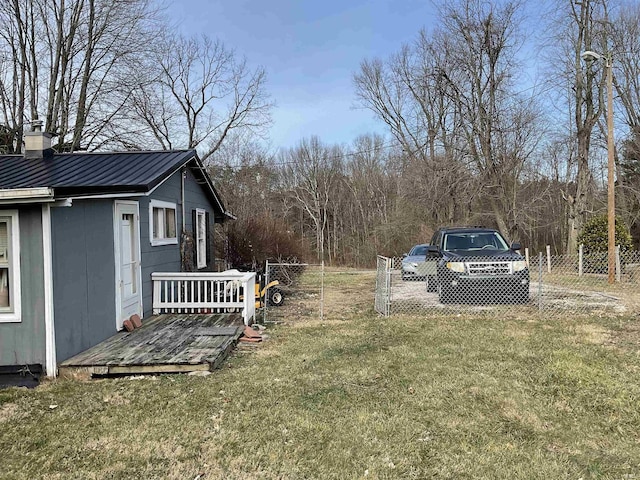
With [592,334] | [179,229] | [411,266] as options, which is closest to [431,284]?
[411,266]

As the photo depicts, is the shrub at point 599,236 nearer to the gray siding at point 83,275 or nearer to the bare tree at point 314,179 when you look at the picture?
the gray siding at point 83,275

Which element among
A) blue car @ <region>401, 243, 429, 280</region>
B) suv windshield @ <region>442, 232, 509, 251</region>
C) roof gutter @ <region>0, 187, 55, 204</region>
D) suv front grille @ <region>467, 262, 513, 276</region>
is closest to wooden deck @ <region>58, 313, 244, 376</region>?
roof gutter @ <region>0, 187, 55, 204</region>

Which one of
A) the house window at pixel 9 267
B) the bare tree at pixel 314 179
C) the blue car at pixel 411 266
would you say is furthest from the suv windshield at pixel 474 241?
the bare tree at pixel 314 179

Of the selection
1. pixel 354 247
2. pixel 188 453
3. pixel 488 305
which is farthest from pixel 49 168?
pixel 354 247

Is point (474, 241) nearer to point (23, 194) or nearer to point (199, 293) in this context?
point (199, 293)

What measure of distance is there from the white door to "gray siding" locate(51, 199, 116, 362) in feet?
0.52

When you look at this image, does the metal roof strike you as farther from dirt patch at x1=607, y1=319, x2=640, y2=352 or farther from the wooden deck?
dirt patch at x1=607, y1=319, x2=640, y2=352

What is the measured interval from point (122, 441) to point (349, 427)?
1.88m

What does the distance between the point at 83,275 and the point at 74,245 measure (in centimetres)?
44

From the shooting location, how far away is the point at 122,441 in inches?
144

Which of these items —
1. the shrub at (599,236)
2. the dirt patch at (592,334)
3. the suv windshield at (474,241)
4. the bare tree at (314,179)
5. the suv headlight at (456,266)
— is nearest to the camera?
the dirt patch at (592,334)

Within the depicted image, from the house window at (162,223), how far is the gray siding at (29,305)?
2948mm

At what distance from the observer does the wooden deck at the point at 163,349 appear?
17.2 feet

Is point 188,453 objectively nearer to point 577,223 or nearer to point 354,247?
point 577,223
